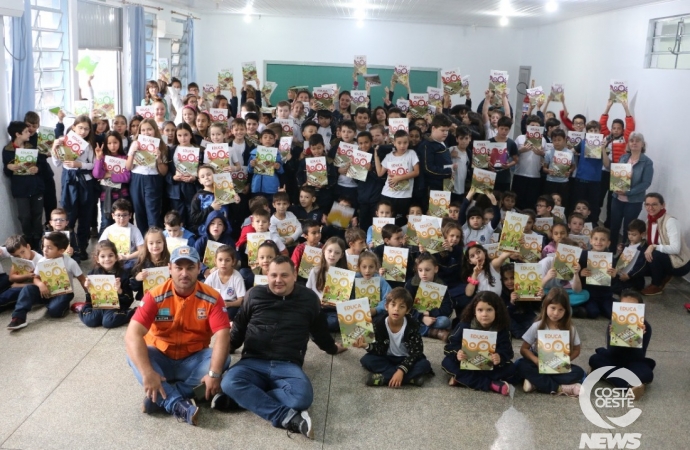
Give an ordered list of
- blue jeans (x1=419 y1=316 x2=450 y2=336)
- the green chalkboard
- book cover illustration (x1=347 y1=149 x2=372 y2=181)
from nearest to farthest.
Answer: blue jeans (x1=419 y1=316 x2=450 y2=336) → book cover illustration (x1=347 y1=149 x2=372 y2=181) → the green chalkboard

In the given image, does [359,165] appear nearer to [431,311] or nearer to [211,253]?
[211,253]

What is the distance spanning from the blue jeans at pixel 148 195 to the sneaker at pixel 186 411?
3.46m

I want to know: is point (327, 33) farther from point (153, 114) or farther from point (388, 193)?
point (388, 193)

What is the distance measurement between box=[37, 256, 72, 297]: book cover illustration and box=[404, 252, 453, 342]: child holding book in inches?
114

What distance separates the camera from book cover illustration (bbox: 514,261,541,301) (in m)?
5.78

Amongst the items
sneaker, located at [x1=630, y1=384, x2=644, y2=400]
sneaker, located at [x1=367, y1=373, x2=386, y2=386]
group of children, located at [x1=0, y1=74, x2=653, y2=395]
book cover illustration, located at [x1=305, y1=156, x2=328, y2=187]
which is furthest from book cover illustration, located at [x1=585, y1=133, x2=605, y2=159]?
sneaker, located at [x1=367, y1=373, x2=386, y2=386]

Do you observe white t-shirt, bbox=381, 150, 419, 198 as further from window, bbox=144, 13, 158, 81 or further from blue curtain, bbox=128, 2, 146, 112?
window, bbox=144, 13, 158, 81

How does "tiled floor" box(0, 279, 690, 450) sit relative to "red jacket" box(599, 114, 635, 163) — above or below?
below

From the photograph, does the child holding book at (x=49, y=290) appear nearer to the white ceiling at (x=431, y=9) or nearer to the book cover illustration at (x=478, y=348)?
the book cover illustration at (x=478, y=348)

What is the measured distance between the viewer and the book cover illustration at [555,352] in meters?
4.64

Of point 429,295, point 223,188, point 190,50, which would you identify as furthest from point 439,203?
point 190,50

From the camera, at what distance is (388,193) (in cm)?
735

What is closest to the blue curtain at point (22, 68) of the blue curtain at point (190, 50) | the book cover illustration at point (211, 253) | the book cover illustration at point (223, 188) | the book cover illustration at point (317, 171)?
the book cover illustration at point (223, 188)

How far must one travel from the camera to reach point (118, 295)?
5.67 metres
